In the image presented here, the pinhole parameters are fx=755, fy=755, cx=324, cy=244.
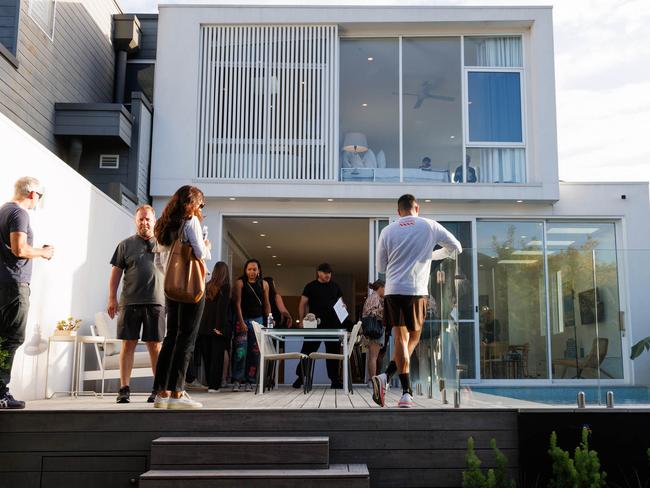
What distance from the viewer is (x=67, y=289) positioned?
7562 millimetres

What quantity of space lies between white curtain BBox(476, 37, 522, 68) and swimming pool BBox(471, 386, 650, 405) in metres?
6.86

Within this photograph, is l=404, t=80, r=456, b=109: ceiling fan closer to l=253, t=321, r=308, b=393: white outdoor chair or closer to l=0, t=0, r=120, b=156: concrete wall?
l=253, t=321, r=308, b=393: white outdoor chair

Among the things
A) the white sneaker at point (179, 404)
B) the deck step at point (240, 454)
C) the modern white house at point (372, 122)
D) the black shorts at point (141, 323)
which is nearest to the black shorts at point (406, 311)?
the deck step at point (240, 454)

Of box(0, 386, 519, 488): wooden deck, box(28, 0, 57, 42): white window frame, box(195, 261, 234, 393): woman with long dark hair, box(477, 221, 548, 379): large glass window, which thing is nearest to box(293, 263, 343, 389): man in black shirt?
box(195, 261, 234, 393): woman with long dark hair

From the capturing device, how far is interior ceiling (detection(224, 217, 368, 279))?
468 inches

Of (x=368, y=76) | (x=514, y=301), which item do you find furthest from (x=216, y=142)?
(x=514, y=301)

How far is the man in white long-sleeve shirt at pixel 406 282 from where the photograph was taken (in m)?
5.23

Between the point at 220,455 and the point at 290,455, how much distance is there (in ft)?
1.35

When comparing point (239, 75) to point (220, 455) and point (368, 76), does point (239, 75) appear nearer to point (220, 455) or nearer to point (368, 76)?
point (368, 76)

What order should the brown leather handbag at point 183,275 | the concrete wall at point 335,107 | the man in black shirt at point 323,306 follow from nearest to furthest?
1. the brown leather handbag at point 183,275
2. the man in black shirt at point 323,306
3. the concrete wall at point 335,107

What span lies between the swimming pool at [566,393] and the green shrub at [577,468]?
0.71 m

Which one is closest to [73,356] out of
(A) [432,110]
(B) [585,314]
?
(B) [585,314]

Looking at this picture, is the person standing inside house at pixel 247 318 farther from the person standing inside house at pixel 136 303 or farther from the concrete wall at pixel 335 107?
the concrete wall at pixel 335 107

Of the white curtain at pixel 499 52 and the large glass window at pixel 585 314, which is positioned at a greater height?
the white curtain at pixel 499 52
